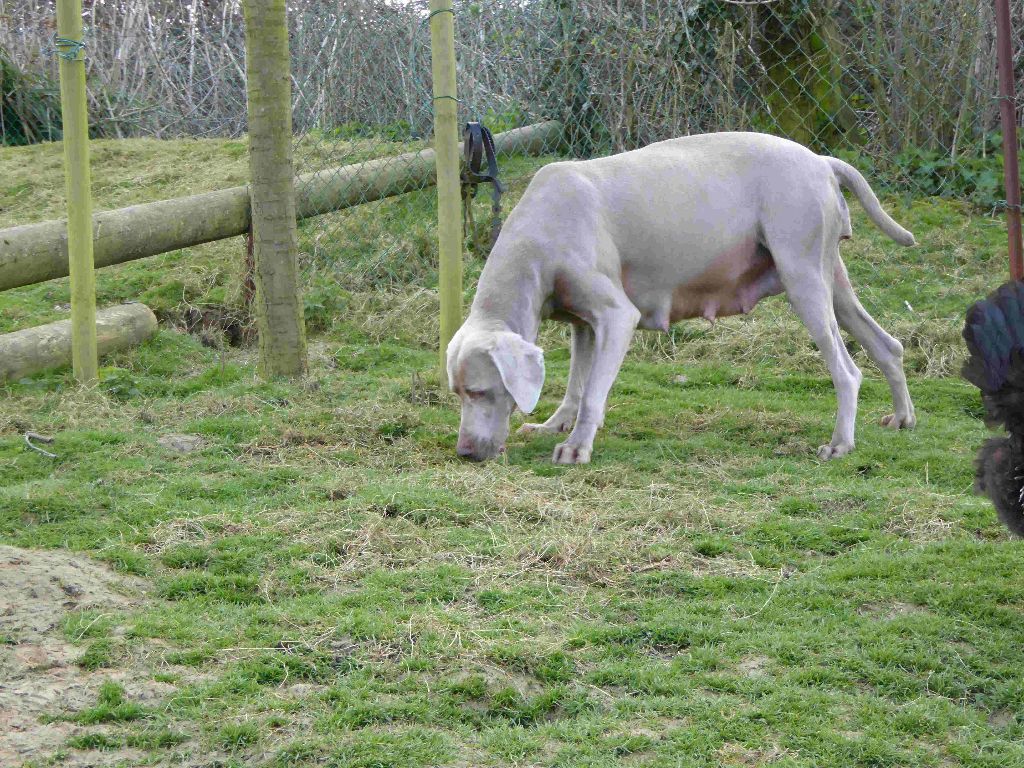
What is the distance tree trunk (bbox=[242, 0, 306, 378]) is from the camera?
723 centimetres

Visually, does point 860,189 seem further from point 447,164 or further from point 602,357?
point 447,164

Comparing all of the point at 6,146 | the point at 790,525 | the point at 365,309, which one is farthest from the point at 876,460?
the point at 6,146

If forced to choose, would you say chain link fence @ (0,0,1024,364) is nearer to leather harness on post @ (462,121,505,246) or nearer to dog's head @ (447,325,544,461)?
leather harness on post @ (462,121,505,246)

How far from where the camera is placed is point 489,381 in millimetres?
6102

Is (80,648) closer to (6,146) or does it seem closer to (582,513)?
(582,513)

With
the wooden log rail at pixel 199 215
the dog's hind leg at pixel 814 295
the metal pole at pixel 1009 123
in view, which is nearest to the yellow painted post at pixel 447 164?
the dog's hind leg at pixel 814 295

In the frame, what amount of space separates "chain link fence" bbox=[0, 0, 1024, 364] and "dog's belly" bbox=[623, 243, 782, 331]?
2.77 m


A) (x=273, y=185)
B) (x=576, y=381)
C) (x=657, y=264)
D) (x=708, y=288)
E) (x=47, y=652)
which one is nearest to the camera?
(x=47, y=652)

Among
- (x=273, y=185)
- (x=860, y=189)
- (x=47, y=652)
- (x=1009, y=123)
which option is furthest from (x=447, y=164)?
(x=47, y=652)

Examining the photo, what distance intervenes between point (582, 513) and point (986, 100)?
693cm

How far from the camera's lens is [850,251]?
9.74 m

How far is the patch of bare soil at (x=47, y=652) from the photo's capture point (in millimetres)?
3186

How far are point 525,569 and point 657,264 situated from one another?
8.62ft

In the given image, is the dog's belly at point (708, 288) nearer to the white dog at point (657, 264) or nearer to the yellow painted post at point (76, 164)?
the white dog at point (657, 264)
